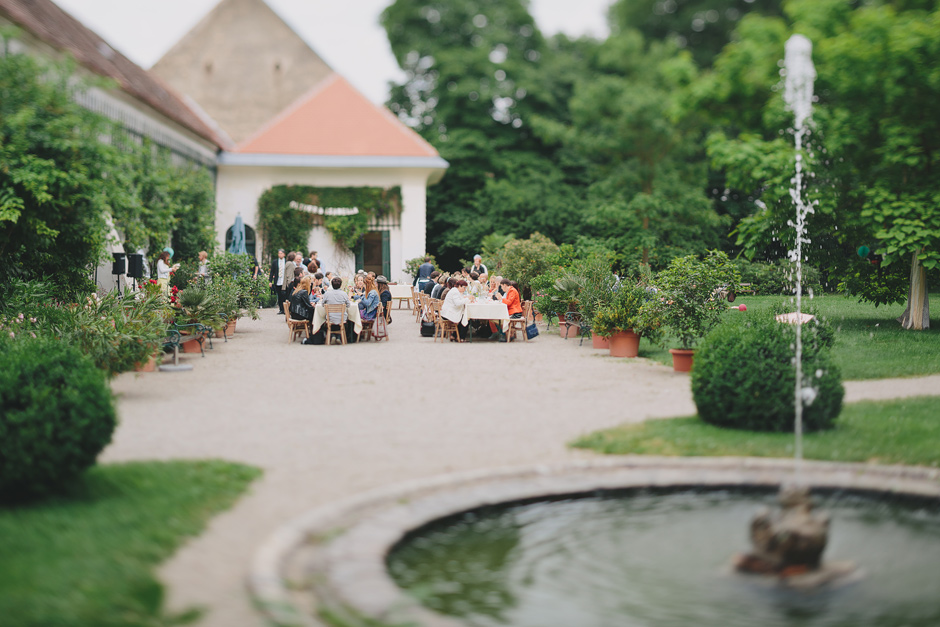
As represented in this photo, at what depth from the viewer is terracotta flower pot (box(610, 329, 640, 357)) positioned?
1436 centimetres

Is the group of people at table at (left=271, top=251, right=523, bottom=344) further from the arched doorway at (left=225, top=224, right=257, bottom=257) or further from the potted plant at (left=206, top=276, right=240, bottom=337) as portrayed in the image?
the arched doorway at (left=225, top=224, right=257, bottom=257)

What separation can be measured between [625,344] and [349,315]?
5212 mm

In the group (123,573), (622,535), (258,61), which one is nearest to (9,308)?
(123,573)

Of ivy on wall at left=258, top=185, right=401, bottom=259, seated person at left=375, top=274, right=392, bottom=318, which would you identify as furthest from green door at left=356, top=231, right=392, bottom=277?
seated person at left=375, top=274, right=392, bottom=318

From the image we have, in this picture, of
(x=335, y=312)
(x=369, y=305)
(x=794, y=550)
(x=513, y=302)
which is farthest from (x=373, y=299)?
(x=794, y=550)

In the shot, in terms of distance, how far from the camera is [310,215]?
3114cm

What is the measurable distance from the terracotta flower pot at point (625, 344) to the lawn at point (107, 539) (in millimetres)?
8895

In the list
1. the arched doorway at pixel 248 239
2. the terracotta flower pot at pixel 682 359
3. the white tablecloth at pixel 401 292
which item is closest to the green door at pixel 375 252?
the arched doorway at pixel 248 239

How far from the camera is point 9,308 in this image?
39.3 feet

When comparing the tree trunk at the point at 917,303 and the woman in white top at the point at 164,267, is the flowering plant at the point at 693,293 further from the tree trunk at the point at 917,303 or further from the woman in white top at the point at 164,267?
the woman in white top at the point at 164,267

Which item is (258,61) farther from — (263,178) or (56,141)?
(56,141)

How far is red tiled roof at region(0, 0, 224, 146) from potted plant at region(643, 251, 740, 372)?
9.28 metres

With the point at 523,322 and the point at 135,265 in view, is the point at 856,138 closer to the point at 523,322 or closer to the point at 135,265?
the point at 523,322

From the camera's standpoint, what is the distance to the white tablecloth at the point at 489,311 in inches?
661
